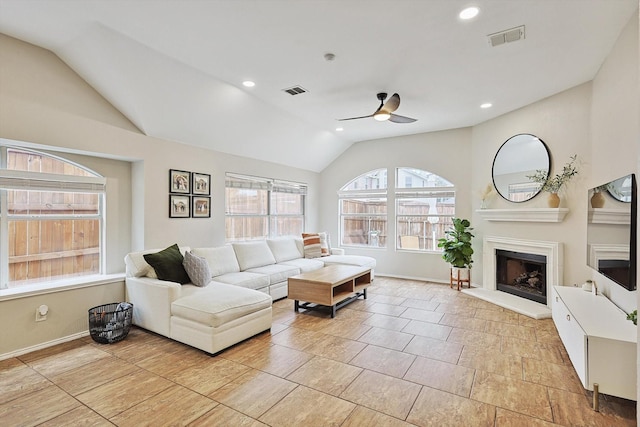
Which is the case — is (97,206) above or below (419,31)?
below

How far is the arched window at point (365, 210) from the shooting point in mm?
6965

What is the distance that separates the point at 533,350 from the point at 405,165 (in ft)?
13.7

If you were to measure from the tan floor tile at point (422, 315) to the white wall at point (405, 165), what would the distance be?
6.71ft

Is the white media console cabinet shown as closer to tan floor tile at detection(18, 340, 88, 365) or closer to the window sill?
tan floor tile at detection(18, 340, 88, 365)

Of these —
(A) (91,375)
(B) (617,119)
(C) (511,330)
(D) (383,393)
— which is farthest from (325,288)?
(B) (617,119)

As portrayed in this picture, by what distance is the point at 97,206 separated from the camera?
397cm

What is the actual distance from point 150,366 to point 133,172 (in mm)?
2584

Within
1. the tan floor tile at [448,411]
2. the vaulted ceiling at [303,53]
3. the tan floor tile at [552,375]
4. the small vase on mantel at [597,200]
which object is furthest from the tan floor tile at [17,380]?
the small vase on mantel at [597,200]

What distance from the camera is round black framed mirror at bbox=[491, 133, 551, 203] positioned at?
14.8 feet

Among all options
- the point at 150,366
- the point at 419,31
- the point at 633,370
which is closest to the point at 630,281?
the point at 633,370

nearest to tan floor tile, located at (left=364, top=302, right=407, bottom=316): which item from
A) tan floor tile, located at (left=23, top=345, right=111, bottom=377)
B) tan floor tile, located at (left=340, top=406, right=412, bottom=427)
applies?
tan floor tile, located at (left=340, top=406, right=412, bottom=427)

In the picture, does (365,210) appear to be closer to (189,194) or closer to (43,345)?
(189,194)

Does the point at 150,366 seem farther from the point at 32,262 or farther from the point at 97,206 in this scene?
the point at 97,206

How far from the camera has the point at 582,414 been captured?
2.16 m
